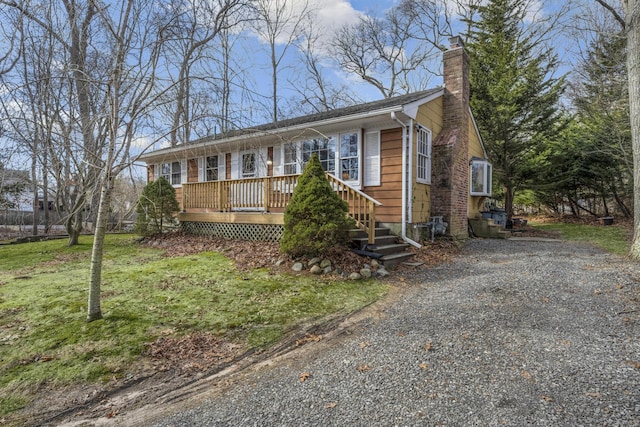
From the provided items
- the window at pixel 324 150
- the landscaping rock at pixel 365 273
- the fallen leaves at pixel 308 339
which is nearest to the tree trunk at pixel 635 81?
the landscaping rock at pixel 365 273

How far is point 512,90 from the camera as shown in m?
14.3

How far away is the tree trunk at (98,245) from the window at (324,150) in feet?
20.7

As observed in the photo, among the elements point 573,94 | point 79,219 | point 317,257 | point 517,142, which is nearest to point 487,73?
point 517,142

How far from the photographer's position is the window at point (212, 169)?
12812 mm

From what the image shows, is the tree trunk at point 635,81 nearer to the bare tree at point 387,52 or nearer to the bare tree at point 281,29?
the bare tree at point 281,29

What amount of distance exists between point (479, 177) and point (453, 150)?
2808mm

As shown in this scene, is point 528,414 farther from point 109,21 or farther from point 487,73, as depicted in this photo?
point 487,73

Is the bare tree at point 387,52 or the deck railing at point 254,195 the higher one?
the bare tree at point 387,52

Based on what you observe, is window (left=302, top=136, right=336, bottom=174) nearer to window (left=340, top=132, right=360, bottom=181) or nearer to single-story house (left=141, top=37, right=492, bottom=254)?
single-story house (left=141, top=37, right=492, bottom=254)

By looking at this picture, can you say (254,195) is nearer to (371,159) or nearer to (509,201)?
(371,159)

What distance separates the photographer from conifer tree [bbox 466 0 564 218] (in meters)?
14.5

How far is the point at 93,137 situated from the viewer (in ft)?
18.6

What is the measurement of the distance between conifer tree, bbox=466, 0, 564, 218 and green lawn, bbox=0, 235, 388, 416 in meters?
12.2

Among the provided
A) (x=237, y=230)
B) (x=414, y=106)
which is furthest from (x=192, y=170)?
(x=414, y=106)
